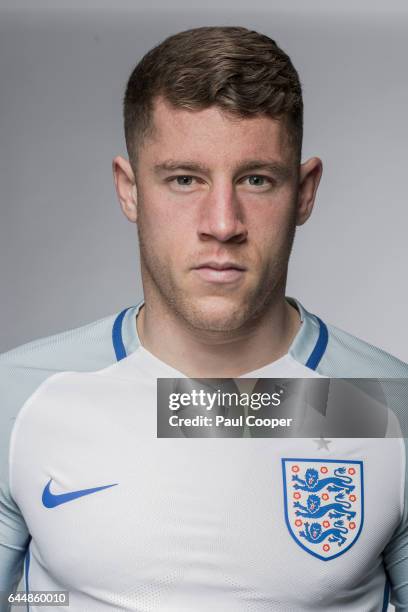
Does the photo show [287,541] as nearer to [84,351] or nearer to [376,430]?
[376,430]

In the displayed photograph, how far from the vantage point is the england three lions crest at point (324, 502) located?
1645 millimetres

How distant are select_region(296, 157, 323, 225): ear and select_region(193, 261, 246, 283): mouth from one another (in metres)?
0.17

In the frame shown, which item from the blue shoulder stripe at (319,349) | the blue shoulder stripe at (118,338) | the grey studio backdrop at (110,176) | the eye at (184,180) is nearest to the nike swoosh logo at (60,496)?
the blue shoulder stripe at (118,338)

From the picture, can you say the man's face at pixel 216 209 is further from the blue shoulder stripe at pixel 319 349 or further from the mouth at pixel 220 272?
the blue shoulder stripe at pixel 319 349

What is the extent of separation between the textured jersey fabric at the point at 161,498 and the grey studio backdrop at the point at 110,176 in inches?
22.5

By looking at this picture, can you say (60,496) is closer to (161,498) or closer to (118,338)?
(161,498)

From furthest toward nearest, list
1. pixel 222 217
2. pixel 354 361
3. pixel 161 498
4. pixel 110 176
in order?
pixel 110 176 < pixel 354 361 < pixel 161 498 < pixel 222 217

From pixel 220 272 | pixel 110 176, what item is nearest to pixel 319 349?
pixel 220 272

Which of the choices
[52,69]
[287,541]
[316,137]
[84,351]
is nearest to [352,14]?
[316,137]

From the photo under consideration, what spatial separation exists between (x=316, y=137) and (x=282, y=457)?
868mm

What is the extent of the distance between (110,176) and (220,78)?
0.83 metres

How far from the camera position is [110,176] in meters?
2.35

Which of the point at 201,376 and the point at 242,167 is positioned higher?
the point at 242,167

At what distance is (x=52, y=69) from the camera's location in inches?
92.4
